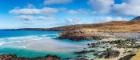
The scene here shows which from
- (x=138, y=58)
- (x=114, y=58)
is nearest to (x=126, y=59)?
(x=138, y=58)

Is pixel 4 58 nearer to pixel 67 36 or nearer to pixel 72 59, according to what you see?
pixel 72 59

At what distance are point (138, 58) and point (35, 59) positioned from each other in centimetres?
1779

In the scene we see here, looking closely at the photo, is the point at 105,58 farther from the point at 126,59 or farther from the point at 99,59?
the point at 126,59

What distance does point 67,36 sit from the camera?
355ft

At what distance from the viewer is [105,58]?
134ft

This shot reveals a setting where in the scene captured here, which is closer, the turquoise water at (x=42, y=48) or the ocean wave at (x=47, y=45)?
the turquoise water at (x=42, y=48)

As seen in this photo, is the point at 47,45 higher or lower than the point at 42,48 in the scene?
higher

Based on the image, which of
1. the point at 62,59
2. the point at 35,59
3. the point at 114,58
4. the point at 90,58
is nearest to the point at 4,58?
the point at 35,59

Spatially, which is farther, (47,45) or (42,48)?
(47,45)

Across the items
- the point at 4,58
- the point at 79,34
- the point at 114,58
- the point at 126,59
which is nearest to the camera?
the point at 126,59

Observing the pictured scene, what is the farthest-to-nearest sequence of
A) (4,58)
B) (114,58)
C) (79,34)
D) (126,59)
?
1. (79,34)
2. (4,58)
3. (114,58)
4. (126,59)

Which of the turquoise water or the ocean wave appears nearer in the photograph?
the turquoise water

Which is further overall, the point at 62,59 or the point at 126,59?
the point at 62,59

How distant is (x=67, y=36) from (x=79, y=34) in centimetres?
497
